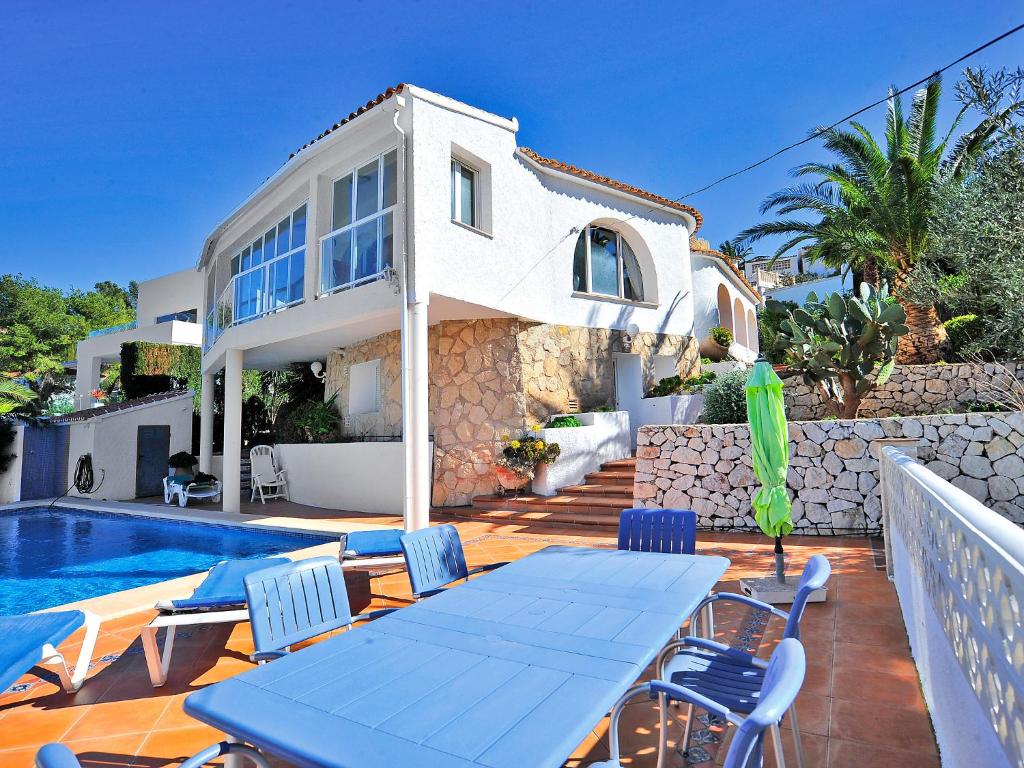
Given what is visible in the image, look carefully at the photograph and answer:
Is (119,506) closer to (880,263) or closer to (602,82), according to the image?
(602,82)

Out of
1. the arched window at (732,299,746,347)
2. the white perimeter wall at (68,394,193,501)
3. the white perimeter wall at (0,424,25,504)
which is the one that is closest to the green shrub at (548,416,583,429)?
the arched window at (732,299,746,347)

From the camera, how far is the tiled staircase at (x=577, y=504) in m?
10.0

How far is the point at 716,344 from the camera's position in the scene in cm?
1717

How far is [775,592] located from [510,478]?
6819 millimetres

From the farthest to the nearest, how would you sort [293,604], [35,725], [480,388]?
[480,388] → [35,725] → [293,604]

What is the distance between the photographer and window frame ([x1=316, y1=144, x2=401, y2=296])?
949 cm

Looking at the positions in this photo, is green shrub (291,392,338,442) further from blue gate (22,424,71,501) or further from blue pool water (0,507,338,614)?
blue gate (22,424,71,501)

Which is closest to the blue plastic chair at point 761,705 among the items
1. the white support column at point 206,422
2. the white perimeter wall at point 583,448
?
the white perimeter wall at point 583,448

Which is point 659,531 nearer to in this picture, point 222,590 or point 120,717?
point 222,590

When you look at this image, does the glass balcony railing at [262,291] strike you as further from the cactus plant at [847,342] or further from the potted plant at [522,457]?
the cactus plant at [847,342]

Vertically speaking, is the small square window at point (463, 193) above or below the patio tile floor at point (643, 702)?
above

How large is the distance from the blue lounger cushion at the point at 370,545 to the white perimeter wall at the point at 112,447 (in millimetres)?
14653

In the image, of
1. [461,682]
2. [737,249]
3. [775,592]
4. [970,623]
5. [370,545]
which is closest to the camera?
[970,623]

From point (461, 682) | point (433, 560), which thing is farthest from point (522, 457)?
point (461, 682)
